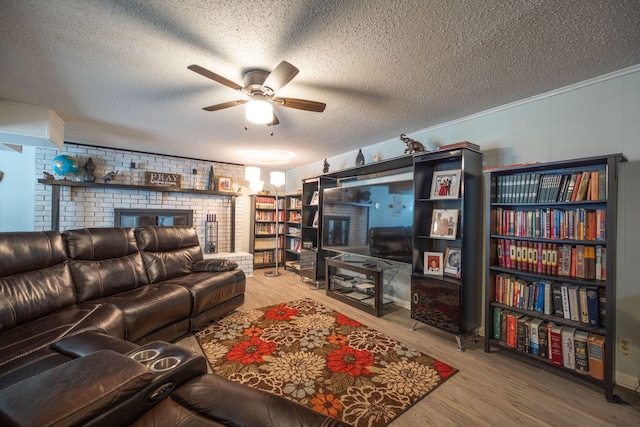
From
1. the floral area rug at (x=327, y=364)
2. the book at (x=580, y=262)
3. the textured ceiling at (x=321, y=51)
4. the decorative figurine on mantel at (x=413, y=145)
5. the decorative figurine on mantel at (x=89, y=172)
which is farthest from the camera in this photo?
the decorative figurine on mantel at (x=89, y=172)

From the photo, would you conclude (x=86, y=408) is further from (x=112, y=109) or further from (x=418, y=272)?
(x=112, y=109)

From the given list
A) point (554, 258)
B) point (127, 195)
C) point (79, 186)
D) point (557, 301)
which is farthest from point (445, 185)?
point (79, 186)

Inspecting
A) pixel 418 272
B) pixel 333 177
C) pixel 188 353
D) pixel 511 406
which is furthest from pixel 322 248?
pixel 188 353

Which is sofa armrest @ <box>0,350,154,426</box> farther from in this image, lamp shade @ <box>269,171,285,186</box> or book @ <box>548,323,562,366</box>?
lamp shade @ <box>269,171,285,186</box>

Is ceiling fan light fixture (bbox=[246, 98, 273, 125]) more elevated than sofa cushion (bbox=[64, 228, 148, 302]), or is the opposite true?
ceiling fan light fixture (bbox=[246, 98, 273, 125])

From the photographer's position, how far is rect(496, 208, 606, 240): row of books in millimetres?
1788

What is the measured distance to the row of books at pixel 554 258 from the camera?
180 cm

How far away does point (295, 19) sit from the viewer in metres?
1.44

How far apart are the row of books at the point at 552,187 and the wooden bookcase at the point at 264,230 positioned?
414 centimetres

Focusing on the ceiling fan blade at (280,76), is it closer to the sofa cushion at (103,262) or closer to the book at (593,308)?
the sofa cushion at (103,262)

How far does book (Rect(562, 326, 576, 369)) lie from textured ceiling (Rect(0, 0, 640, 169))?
186 cm

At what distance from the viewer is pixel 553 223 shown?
1.97 meters

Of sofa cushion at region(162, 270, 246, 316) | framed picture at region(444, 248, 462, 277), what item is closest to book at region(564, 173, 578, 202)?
framed picture at region(444, 248, 462, 277)

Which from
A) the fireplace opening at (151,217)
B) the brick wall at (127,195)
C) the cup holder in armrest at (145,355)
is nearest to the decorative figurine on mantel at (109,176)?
the brick wall at (127,195)
